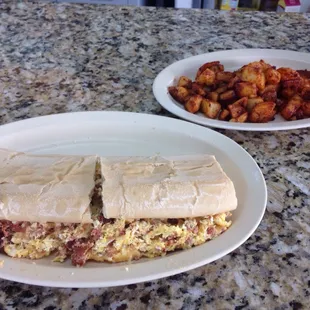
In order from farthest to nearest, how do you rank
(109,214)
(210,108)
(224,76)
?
(224,76) < (210,108) < (109,214)

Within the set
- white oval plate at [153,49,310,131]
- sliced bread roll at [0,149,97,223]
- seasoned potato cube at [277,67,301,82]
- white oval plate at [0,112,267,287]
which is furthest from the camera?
seasoned potato cube at [277,67,301,82]

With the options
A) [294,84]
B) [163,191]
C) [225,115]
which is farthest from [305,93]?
[163,191]

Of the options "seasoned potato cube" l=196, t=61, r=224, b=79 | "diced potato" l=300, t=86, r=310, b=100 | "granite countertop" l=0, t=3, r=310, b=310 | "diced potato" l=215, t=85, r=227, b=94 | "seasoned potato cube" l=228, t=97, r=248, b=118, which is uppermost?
"seasoned potato cube" l=196, t=61, r=224, b=79

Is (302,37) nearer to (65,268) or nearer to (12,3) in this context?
(12,3)

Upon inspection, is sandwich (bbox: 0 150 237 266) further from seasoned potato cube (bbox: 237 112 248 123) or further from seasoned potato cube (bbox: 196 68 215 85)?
seasoned potato cube (bbox: 196 68 215 85)

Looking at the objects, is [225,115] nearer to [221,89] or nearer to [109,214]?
[221,89]

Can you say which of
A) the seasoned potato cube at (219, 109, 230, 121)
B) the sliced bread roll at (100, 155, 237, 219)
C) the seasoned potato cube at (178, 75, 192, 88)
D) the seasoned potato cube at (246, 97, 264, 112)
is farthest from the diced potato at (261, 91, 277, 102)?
the sliced bread roll at (100, 155, 237, 219)

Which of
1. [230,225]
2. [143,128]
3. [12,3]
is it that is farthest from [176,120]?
[12,3]
